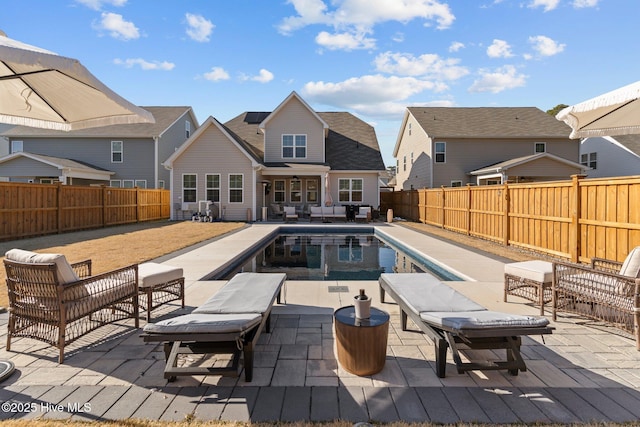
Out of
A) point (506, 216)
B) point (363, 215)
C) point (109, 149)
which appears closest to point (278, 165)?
point (363, 215)

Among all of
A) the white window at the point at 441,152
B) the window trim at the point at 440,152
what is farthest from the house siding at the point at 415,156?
the white window at the point at 441,152

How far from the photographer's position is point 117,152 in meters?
23.9

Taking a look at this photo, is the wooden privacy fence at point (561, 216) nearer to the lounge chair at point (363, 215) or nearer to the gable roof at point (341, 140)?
the lounge chair at point (363, 215)

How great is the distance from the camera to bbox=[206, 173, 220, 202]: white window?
1867 cm

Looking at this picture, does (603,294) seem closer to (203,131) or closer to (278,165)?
(278,165)

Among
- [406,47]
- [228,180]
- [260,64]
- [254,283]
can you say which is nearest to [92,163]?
[228,180]

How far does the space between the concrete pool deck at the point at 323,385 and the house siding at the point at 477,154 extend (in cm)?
1983

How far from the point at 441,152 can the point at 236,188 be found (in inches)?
554

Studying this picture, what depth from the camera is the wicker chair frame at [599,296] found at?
3.56 m

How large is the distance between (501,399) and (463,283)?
3.60 metres

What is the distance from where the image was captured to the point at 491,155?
74.8 ft

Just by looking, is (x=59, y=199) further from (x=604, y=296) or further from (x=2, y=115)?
(x=604, y=296)

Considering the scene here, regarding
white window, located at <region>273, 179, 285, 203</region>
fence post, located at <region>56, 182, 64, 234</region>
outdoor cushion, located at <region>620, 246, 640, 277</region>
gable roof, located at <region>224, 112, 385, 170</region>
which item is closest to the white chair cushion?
outdoor cushion, located at <region>620, 246, 640, 277</region>

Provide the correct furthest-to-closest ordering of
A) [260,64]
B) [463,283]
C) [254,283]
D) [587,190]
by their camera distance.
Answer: [260,64], [587,190], [463,283], [254,283]
